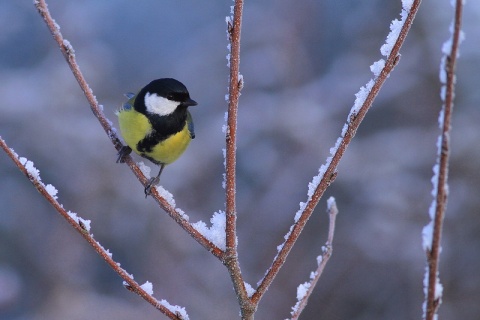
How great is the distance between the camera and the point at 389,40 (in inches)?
37.9

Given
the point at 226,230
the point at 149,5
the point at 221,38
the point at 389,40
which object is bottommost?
the point at 226,230

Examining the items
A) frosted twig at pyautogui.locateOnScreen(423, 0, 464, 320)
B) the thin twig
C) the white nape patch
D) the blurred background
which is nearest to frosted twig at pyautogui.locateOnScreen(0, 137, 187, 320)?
the thin twig

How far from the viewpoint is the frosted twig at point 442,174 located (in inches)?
25.3

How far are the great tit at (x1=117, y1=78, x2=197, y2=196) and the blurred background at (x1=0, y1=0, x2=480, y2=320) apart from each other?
3081mm

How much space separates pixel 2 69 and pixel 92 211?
212 centimetres

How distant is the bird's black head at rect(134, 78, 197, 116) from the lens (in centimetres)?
202

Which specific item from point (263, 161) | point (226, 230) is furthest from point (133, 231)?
point (226, 230)

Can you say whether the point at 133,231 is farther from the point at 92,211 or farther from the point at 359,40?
the point at 359,40

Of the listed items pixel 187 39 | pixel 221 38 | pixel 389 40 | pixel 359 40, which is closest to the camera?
pixel 389 40

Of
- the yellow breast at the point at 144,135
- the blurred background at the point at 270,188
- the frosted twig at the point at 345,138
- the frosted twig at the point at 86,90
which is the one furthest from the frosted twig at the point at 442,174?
the blurred background at the point at 270,188

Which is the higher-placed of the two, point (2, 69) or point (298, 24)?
point (298, 24)

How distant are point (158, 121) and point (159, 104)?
6 cm

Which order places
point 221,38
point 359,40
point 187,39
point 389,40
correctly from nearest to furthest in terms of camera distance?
1. point 389,40
2. point 359,40
3. point 221,38
4. point 187,39

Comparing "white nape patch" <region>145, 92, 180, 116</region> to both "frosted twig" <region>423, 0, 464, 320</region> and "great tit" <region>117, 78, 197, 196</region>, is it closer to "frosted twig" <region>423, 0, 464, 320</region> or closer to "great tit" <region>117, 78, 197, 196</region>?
"great tit" <region>117, 78, 197, 196</region>
